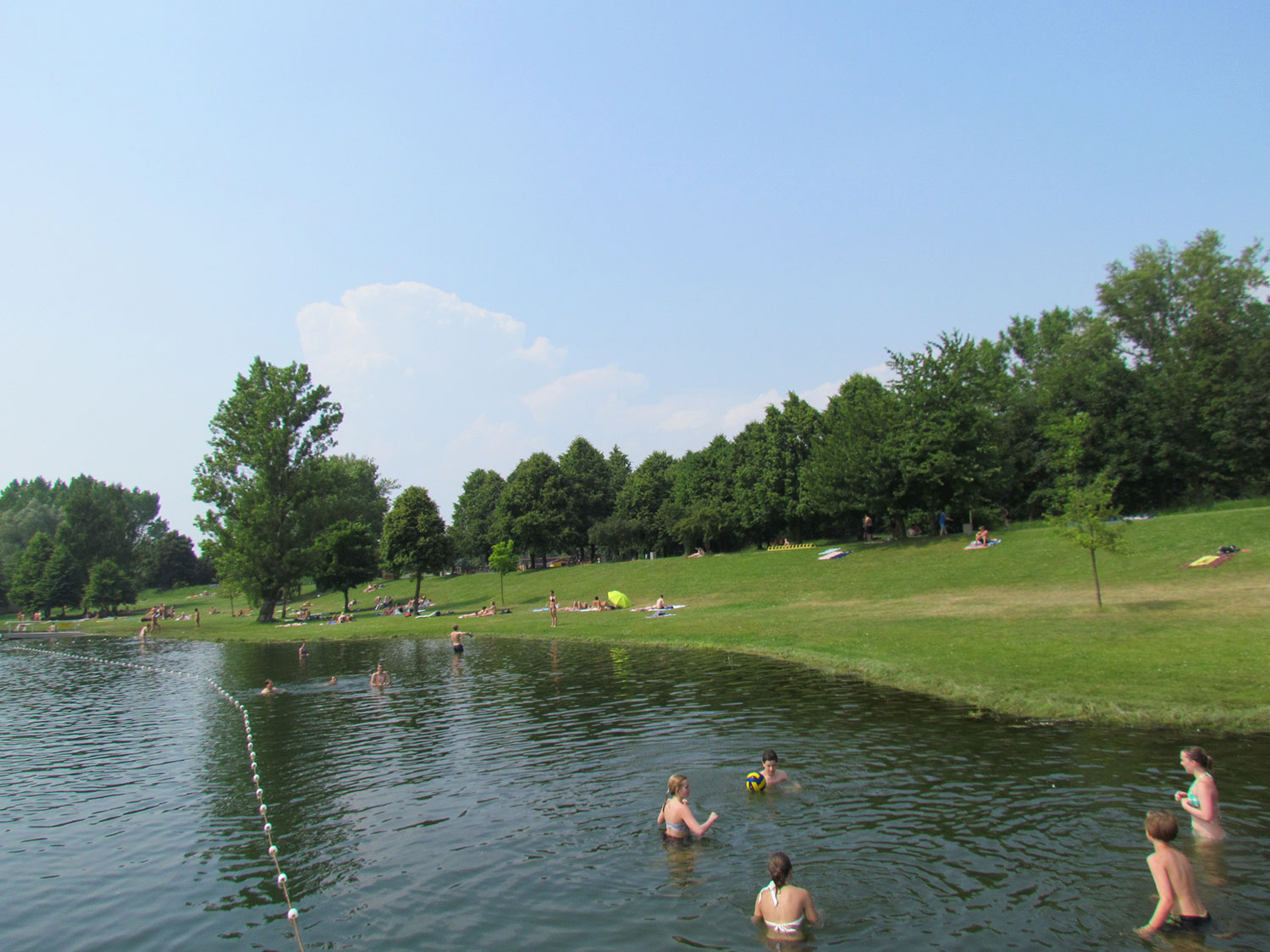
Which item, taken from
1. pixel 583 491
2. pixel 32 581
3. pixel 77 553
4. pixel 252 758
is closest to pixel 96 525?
pixel 77 553

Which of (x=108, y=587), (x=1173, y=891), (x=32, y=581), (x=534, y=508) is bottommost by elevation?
(x=1173, y=891)

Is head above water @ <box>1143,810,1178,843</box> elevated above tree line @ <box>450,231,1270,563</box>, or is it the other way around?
tree line @ <box>450,231,1270,563</box>

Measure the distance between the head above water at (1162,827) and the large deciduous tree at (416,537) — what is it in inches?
3124

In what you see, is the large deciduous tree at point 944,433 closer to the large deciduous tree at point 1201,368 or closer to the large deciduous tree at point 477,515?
the large deciduous tree at point 1201,368

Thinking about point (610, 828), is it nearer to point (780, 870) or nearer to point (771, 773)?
point (771, 773)

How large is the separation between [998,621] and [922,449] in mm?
31267

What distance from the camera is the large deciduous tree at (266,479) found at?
71.0 m

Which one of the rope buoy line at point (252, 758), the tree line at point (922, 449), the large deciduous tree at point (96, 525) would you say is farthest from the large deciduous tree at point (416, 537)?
the large deciduous tree at point (96, 525)

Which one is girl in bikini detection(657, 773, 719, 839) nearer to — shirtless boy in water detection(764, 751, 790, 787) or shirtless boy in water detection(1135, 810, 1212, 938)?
shirtless boy in water detection(764, 751, 790, 787)

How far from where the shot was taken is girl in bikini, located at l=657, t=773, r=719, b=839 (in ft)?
42.8

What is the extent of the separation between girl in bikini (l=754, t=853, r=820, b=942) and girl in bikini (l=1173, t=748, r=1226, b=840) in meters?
6.35

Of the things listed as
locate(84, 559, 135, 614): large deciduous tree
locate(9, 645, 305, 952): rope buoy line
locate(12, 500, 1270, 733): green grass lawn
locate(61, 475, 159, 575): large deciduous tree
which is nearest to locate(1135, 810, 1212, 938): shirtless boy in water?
locate(12, 500, 1270, 733): green grass lawn

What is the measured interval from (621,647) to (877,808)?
27090 millimetres

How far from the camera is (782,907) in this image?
9.78m
